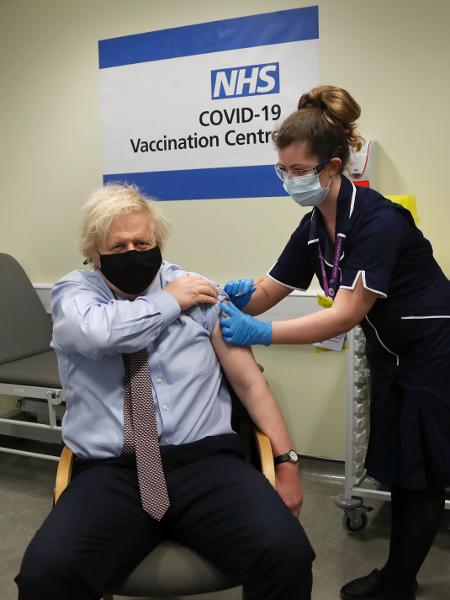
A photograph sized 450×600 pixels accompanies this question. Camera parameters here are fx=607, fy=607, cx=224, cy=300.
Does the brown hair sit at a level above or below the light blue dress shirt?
above

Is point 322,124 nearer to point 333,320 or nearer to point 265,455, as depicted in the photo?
point 333,320

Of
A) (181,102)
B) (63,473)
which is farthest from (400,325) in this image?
(181,102)

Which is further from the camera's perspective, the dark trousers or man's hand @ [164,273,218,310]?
man's hand @ [164,273,218,310]

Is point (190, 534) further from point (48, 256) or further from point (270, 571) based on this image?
point (48, 256)

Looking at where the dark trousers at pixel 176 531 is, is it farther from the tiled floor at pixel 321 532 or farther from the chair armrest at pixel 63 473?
the tiled floor at pixel 321 532

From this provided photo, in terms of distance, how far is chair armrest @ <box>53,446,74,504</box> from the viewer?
60.6 inches

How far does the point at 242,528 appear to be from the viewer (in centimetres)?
139


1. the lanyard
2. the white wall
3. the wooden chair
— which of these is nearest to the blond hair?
the lanyard

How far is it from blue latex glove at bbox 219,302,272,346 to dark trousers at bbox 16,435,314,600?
12.5 inches

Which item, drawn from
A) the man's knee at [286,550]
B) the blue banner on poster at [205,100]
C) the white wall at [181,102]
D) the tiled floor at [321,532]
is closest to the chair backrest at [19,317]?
the white wall at [181,102]

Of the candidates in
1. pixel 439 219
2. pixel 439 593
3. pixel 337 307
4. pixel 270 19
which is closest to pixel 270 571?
pixel 337 307

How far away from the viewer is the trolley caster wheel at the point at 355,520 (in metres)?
2.38

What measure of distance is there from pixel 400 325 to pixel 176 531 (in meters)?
0.84

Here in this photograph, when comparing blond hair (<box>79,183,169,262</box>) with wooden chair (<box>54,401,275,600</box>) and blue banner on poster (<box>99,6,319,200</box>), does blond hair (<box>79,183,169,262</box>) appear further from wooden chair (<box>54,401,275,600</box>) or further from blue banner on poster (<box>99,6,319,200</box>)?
blue banner on poster (<box>99,6,319,200</box>)
